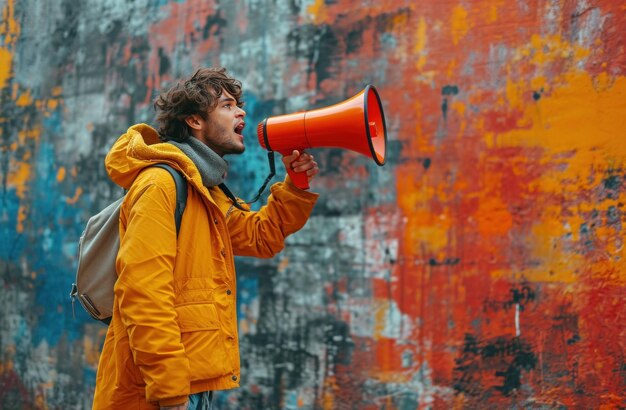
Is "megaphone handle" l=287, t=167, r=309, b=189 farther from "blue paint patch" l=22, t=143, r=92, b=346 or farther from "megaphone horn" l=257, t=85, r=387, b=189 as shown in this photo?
"blue paint patch" l=22, t=143, r=92, b=346

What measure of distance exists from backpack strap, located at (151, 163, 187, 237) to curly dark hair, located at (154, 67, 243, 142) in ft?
1.02

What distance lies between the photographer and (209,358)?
223cm

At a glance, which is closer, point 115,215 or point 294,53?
point 115,215

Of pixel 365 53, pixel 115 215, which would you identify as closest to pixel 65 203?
pixel 365 53

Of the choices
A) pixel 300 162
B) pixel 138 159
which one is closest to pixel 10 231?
pixel 138 159

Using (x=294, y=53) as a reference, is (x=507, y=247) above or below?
below

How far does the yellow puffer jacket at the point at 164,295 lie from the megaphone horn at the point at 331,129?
396mm

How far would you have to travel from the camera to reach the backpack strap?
2.32 metres

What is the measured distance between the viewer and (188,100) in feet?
8.66

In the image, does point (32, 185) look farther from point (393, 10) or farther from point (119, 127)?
point (393, 10)

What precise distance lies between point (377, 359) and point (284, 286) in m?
0.75

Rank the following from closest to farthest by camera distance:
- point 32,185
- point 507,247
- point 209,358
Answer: point 209,358 < point 507,247 < point 32,185

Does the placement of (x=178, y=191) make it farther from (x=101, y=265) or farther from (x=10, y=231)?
(x=10, y=231)

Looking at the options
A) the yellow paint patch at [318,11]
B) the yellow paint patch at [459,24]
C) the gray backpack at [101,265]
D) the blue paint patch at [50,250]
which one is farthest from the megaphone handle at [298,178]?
the blue paint patch at [50,250]
